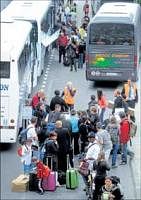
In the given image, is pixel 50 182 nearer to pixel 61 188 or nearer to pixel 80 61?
pixel 61 188

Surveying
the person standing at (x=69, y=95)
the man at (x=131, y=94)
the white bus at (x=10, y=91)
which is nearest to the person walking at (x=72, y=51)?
the person standing at (x=69, y=95)

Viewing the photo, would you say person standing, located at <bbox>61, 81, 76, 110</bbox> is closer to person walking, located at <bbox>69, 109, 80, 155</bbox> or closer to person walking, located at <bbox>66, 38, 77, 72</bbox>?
person walking, located at <bbox>69, 109, 80, 155</bbox>

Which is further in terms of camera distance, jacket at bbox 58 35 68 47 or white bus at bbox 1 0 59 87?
jacket at bbox 58 35 68 47

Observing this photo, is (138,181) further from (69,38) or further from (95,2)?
(95,2)

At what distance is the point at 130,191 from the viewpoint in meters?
18.9

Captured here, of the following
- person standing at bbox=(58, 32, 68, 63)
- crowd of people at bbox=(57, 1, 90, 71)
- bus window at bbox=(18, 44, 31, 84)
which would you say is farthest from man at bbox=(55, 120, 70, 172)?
person standing at bbox=(58, 32, 68, 63)

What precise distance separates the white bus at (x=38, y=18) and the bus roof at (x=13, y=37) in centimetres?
113

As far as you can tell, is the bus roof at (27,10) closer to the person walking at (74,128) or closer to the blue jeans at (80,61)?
the blue jeans at (80,61)

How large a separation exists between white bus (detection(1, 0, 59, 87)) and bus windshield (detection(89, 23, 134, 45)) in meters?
2.32

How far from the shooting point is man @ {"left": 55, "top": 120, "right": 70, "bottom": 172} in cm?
1932

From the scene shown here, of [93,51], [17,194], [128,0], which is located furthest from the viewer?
[128,0]

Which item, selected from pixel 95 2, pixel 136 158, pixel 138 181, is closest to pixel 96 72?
pixel 136 158

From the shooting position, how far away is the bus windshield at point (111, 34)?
101 feet

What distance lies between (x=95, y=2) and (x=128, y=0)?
5000mm
